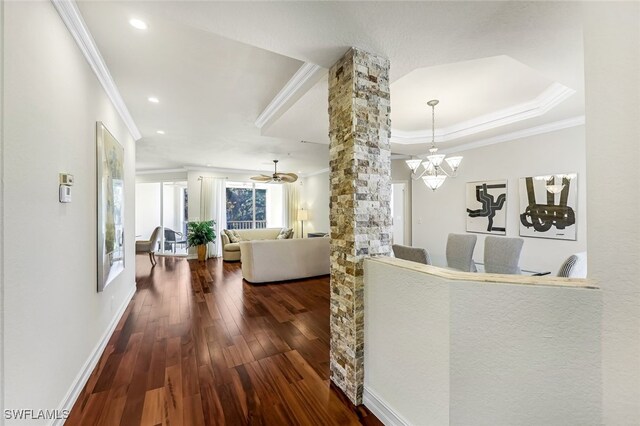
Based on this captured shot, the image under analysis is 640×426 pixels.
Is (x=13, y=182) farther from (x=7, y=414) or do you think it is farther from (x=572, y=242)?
(x=572, y=242)

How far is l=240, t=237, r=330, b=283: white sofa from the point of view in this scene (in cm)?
454

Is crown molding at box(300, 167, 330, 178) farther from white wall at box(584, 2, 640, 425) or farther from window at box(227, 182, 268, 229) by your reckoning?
white wall at box(584, 2, 640, 425)

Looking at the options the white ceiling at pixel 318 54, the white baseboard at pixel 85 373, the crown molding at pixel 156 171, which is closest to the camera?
the white ceiling at pixel 318 54

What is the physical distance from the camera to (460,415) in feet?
3.92

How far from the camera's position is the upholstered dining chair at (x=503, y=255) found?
288 cm

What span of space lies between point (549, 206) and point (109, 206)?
560 cm

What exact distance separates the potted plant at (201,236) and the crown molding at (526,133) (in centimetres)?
618

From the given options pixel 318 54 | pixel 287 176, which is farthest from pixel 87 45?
pixel 287 176

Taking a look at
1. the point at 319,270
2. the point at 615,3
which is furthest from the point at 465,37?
the point at 319,270

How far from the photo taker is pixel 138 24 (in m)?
1.74

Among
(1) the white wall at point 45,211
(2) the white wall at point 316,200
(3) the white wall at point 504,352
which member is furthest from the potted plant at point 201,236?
(3) the white wall at point 504,352

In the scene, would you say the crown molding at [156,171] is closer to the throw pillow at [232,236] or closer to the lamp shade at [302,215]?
the throw pillow at [232,236]

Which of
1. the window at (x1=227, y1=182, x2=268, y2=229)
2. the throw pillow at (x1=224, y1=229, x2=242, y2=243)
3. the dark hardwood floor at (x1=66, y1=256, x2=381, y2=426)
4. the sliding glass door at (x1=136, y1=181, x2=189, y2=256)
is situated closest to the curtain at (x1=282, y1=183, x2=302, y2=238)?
the window at (x1=227, y1=182, x2=268, y2=229)

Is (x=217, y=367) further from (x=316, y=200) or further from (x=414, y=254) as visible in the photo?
(x=316, y=200)
